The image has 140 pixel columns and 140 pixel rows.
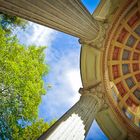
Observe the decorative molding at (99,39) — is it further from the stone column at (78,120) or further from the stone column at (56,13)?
the stone column at (78,120)

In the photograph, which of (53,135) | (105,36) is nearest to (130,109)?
(105,36)

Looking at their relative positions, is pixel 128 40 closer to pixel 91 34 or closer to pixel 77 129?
pixel 91 34

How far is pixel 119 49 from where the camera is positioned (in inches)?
789

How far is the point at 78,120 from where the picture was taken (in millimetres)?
12133

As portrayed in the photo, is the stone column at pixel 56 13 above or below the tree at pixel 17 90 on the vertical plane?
below

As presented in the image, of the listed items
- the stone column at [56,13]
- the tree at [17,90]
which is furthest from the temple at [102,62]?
the tree at [17,90]

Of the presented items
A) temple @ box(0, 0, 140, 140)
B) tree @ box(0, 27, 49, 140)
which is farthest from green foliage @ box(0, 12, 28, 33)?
temple @ box(0, 0, 140, 140)

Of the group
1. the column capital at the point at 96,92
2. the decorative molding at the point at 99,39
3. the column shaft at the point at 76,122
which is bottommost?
the column shaft at the point at 76,122

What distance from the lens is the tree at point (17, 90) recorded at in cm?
1493

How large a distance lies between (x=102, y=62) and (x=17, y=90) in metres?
6.26

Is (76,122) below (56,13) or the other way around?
below

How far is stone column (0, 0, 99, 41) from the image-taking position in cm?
756

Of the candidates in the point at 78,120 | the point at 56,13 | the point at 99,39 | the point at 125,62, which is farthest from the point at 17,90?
the point at 125,62

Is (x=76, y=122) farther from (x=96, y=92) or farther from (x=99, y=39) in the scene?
(x=99, y=39)
